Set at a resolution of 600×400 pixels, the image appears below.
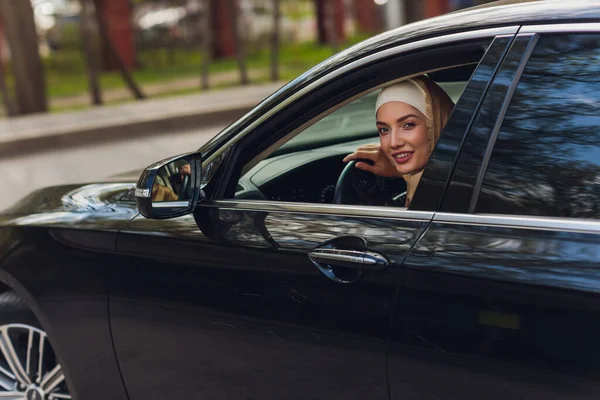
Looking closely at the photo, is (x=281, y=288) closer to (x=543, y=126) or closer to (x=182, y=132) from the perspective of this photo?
(x=543, y=126)

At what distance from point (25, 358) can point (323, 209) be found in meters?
1.30

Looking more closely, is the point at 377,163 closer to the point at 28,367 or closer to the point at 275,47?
the point at 28,367

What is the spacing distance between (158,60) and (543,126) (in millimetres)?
26260

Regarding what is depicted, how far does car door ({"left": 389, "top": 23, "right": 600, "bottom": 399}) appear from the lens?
196 cm

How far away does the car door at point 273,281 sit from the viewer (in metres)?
2.26

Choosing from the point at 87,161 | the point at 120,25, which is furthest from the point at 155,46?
the point at 87,161

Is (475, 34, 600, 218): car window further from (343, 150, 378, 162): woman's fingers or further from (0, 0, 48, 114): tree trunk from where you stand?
(0, 0, 48, 114): tree trunk

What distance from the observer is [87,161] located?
11.0 m

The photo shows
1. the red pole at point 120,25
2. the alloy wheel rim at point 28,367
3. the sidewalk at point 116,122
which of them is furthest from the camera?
the red pole at point 120,25

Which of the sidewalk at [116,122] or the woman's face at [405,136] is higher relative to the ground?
the woman's face at [405,136]

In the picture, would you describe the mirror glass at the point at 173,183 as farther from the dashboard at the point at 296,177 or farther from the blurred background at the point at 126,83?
the blurred background at the point at 126,83

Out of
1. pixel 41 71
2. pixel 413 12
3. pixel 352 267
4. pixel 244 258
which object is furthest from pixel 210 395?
pixel 413 12

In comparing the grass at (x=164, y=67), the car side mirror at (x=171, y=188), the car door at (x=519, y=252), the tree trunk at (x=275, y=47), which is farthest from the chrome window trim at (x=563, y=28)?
the tree trunk at (x=275, y=47)

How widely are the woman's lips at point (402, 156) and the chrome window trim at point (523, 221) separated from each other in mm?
413
